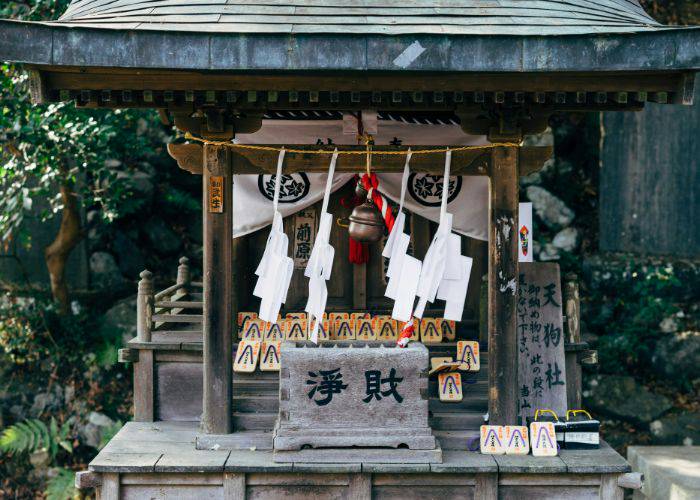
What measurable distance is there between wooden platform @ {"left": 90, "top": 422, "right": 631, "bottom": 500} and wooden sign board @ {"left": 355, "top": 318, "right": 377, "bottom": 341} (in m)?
2.13

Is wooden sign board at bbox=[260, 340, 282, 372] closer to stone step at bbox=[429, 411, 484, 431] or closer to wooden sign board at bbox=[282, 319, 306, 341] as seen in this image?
wooden sign board at bbox=[282, 319, 306, 341]

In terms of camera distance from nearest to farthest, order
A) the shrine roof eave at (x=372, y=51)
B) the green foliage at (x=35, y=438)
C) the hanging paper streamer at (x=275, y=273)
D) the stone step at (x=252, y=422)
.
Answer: the shrine roof eave at (x=372, y=51), the hanging paper streamer at (x=275, y=273), the stone step at (x=252, y=422), the green foliage at (x=35, y=438)

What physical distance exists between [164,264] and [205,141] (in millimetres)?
7369

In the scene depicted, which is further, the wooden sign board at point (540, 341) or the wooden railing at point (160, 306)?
the wooden railing at point (160, 306)

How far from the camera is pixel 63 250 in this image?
12570mm

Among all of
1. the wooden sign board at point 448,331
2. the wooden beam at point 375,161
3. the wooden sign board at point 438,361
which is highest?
the wooden beam at point 375,161

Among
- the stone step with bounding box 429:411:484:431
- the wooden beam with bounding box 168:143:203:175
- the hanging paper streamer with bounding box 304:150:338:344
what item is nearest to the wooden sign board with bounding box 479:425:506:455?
the stone step with bounding box 429:411:484:431

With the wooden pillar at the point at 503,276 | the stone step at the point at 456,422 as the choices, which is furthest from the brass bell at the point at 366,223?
the stone step at the point at 456,422

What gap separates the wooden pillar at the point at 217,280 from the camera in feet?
23.3

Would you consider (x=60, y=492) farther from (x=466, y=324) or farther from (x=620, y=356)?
(x=620, y=356)

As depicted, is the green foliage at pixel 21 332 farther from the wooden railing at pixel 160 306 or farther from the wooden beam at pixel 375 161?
the wooden beam at pixel 375 161

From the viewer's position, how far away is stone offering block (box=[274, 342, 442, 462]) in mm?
6762

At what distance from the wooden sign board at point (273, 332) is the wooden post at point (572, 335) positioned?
3071 millimetres

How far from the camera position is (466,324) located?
363 inches
